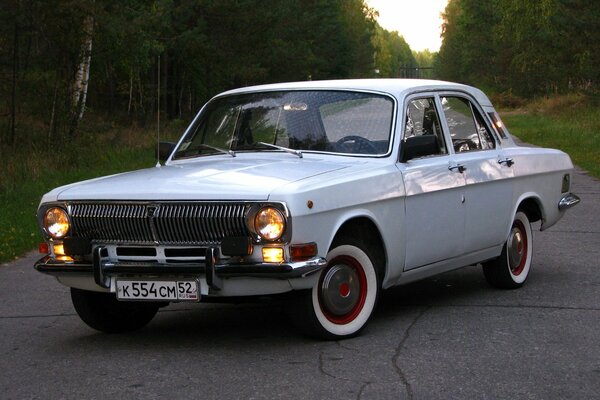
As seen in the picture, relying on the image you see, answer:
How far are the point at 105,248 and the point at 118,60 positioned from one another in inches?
1028

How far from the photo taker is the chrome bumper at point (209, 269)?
19.7ft

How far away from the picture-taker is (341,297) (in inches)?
259

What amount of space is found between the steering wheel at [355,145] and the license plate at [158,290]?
165cm

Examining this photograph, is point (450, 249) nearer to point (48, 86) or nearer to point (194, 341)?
point (194, 341)

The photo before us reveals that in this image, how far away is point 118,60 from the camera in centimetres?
3188

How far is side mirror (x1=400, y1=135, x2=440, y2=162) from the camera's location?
7062mm

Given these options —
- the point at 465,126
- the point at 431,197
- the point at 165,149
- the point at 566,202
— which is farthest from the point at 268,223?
the point at 566,202

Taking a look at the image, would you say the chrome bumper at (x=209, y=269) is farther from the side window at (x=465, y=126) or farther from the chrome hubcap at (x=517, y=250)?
the chrome hubcap at (x=517, y=250)

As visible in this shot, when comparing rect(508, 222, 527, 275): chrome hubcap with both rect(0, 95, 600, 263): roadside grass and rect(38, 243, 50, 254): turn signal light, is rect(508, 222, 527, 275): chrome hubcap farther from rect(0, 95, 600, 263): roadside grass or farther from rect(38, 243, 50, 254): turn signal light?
rect(0, 95, 600, 263): roadside grass

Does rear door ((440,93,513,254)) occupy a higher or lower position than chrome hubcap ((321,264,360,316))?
higher

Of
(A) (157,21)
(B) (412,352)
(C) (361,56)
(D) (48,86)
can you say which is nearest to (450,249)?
(B) (412,352)

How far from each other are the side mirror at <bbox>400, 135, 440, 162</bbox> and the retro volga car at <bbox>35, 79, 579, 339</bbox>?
1 cm

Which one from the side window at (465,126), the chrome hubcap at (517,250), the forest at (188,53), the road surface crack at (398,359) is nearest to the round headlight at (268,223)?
the road surface crack at (398,359)

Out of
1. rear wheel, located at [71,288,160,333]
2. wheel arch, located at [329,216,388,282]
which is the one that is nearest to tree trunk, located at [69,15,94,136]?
rear wheel, located at [71,288,160,333]
